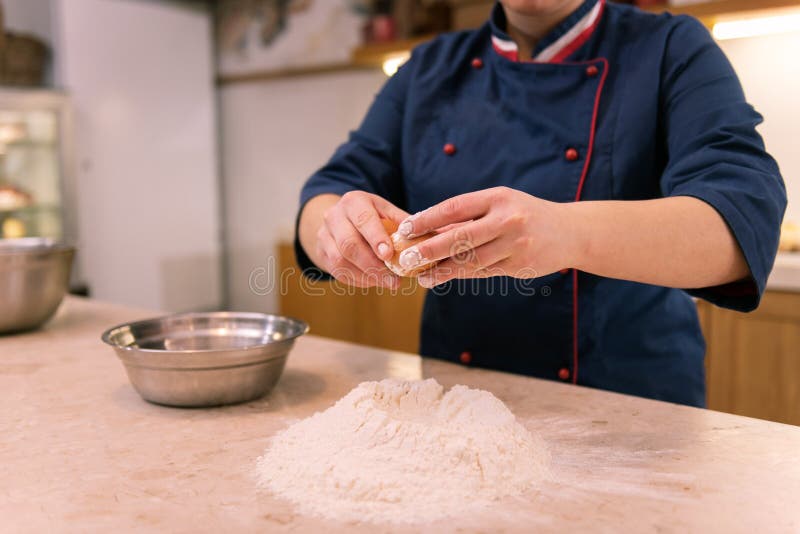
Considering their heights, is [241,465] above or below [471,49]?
below

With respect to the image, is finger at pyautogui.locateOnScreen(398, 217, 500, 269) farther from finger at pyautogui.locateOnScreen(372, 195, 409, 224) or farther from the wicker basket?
the wicker basket

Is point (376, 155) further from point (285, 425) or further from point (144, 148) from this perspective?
point (144, 148)

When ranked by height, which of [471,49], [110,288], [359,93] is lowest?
[110,288]

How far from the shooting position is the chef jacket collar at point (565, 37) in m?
1.21

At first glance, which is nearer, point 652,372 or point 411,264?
point 411,264

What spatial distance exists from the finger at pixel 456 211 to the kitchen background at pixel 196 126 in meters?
2.00

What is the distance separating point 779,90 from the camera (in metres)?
2.45

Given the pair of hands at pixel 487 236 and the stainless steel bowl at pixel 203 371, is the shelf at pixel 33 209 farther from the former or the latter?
the pair of hands at pixel 487 236

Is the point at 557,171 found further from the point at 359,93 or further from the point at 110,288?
the point at 110,288

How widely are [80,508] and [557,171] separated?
86 centimetres

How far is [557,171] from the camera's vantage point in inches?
47.2

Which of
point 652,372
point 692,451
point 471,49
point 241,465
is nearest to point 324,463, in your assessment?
point 241,465

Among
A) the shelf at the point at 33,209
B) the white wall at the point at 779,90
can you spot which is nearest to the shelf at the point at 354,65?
the white wall at the point at 779,90

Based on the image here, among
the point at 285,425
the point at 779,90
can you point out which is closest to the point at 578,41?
the point at 285,425
